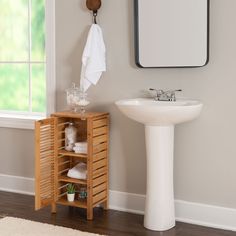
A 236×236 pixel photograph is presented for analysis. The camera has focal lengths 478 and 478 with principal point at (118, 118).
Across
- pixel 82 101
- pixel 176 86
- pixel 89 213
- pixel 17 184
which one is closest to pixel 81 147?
pixel 82 101

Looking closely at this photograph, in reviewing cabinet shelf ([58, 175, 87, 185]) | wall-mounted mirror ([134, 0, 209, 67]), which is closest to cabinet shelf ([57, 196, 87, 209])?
cabinet shelf ([58, 175, 87, 185])

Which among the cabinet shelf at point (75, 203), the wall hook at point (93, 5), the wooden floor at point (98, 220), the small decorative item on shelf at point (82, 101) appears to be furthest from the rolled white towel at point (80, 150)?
the wall hook at point (93, 5)

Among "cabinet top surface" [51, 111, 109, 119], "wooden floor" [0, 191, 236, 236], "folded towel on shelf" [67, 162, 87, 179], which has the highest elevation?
"cabinet top surface" [51, 111, 109, 119]

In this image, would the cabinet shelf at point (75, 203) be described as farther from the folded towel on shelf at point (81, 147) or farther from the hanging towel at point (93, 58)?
the hanging towel at point (93, 58)

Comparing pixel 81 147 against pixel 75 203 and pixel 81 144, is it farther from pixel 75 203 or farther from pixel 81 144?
pixel 75 203

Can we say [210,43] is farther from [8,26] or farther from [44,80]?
[8,26]

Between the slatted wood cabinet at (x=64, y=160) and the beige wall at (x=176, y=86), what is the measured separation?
15 cm

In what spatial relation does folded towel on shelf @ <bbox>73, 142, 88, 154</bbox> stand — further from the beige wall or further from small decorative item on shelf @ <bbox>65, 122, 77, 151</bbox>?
the beige wall

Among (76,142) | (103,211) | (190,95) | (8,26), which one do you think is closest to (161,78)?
(190,95)

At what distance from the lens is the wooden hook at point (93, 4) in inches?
146

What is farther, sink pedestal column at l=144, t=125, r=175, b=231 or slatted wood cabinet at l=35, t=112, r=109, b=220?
slatted wood cabinet at l=35, t=112, r=109, b=220

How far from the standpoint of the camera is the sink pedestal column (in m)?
3.33

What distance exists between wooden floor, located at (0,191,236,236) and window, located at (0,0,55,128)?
0.76 meters

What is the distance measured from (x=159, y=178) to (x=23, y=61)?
1.88 meters
